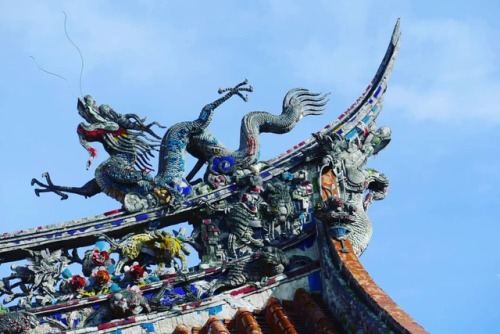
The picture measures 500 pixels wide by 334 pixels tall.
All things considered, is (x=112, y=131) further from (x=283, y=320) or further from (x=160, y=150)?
(x=283, y=320)

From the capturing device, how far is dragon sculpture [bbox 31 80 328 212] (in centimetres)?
1377

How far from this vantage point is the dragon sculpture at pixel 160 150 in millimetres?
13773

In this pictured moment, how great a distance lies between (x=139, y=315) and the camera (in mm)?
12578

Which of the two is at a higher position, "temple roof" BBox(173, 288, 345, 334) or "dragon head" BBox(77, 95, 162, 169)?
"dragon head" BBox(77, 95, 162, 169)

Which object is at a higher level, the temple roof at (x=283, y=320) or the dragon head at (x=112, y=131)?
the dragon head at (x=112, y=131)

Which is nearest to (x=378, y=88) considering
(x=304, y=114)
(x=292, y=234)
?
(x=304, y=114)

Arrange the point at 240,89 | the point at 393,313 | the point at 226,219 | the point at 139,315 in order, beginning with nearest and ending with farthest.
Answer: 1. the point at 393,313
2. the point at 139,315
3. the point at 226,219
4. the point at 240,89

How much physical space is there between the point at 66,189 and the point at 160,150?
1.04 m

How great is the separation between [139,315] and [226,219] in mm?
1453

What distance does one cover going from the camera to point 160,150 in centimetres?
1423

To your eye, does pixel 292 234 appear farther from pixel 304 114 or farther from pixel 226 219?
pixel 304 114

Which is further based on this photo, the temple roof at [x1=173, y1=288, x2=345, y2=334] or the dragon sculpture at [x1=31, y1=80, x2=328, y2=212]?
the dragon sculpture at [x1=31, y1=80, x2=328, y2=212]

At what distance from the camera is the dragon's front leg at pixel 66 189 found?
46.5ft

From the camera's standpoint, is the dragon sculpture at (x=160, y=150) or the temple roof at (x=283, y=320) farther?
the dragon sculpture at (x=160, y=150)
